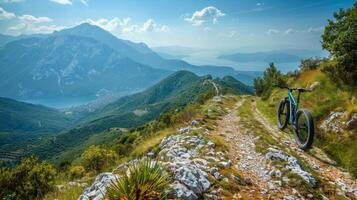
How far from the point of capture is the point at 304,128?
9.64 metres

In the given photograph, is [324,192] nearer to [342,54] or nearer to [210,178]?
[210,178]

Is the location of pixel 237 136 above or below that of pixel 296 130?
below

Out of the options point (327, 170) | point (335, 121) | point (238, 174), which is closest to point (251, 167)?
point (238, 174)

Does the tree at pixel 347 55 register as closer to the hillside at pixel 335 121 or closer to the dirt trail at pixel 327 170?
the hillside at pixel 335 121

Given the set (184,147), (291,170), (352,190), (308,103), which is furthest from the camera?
(308,103)

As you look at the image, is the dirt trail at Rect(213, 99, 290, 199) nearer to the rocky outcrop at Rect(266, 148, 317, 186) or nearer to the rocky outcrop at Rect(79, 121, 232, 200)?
the rocky outcrop at Rect(266, 148, 317, 186)

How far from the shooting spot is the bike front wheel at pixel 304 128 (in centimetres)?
903

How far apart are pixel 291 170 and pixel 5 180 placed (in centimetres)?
2487

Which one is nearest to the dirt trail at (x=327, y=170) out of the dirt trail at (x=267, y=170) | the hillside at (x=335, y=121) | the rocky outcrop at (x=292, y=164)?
the dirt trail at (x=267, y=170)

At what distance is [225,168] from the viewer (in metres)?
8.43

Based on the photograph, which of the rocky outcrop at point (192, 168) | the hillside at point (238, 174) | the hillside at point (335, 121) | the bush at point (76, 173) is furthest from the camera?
the bush at point (76, 173)

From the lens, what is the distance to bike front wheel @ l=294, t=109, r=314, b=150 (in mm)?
9031

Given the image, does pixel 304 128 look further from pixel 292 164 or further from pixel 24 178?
pixel 24 178

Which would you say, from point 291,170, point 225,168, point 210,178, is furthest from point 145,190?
point 291,170
